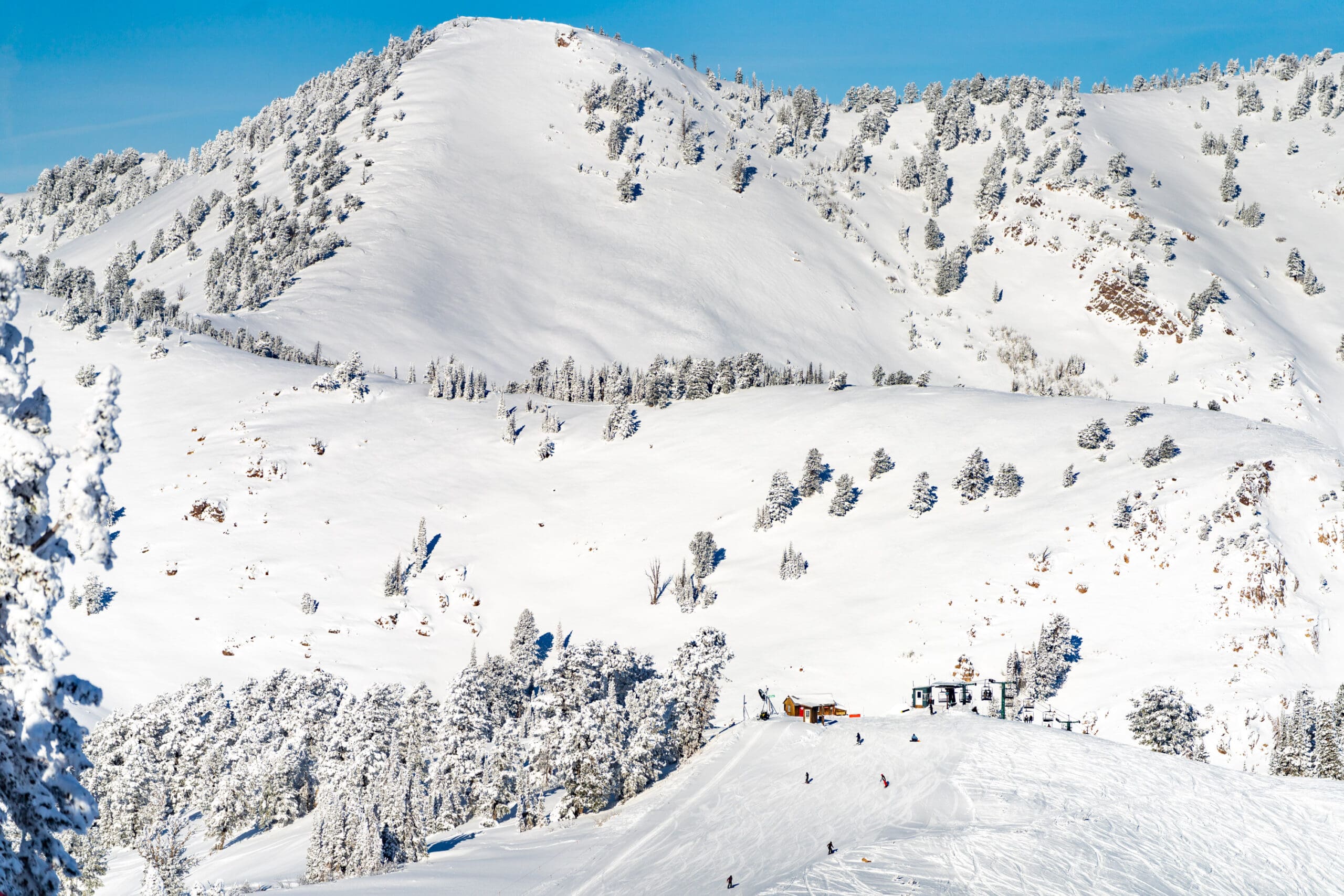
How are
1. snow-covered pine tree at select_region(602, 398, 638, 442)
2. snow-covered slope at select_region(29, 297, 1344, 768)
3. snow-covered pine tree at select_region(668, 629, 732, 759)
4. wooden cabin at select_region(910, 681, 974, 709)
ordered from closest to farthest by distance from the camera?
wooden cabin at select_region(910, 681, 974, 709) < snow-covered pine tree at select_region(668, 629, 732, 759) < snow-covered slope at select_region(29, 297, 1344, 768) < snow-covered pine tree at select_region(602, 398, 638, 442)

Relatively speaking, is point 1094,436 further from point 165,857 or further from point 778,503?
point 165,857

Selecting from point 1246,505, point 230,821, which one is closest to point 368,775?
point 230,821

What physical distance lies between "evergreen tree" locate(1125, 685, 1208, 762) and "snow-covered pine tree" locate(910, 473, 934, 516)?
33301 millimetres

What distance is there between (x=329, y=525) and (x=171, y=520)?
585 inches

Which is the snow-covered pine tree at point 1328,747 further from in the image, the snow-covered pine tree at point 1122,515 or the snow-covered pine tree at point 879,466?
the snow-covered pine tree at point 879,466

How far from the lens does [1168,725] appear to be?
5962 centimetres

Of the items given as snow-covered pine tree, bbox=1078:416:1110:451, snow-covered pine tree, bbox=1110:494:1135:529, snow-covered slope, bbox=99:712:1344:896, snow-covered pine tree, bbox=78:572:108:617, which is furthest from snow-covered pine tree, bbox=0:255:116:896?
snow-covered pine tree, bbox=1078:416:1110:451

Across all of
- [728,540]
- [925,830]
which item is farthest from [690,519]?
[925,830]

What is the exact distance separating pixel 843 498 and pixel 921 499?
801cm

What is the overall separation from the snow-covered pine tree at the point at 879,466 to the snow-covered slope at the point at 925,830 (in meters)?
45.6

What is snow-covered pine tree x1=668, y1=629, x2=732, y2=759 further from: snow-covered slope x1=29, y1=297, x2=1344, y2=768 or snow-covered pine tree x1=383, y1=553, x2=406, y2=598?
snow-covered pine tree x1=383, y1=553, x2=406, y2=598

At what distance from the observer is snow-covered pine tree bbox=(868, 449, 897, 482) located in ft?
334

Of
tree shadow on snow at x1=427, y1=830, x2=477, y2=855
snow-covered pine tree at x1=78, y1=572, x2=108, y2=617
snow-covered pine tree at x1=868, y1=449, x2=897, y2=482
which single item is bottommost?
tree shadow on snow at x1=427, y1=830, x2=477, y2=855

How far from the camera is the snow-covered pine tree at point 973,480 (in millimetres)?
93312
